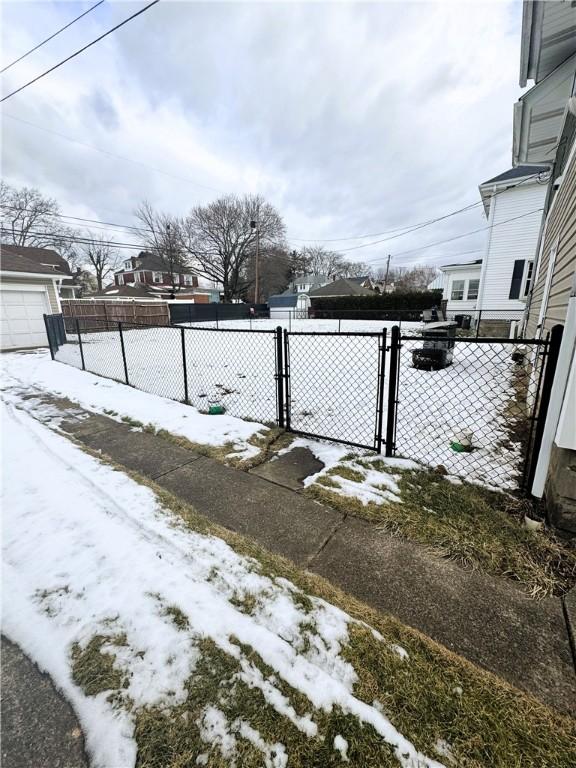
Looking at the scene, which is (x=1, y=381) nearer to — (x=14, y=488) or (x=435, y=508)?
(x=14, y=488)

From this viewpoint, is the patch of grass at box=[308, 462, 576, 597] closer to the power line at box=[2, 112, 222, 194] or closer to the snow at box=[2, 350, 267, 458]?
the snow at box=[2, 350, 267, 458]

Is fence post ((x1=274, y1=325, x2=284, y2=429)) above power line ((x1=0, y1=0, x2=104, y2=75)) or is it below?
below

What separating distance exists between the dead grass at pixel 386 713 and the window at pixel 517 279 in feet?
49.0

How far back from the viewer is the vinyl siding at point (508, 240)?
11812 millimetres

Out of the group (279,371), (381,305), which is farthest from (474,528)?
(381,305)

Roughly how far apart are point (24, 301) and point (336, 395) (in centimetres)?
1351

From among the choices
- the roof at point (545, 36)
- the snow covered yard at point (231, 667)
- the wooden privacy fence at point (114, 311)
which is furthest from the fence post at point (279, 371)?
the wooden privacy fence at point (114, 311)

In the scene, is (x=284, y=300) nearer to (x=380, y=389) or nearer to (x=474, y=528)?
(x=380, y=389)

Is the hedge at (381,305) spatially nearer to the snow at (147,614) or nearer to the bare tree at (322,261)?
the snow at (147,614)

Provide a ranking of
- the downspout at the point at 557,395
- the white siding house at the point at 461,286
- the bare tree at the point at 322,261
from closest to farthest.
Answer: the downspout at the point at 557,395 → the white siding house at the point at 461,286 → the bare tree at the point at 322,261

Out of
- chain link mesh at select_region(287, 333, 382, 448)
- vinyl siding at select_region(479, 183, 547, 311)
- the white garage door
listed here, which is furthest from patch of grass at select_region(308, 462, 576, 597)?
the white garage door

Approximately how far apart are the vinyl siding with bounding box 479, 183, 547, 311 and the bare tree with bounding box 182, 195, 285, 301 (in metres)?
22.7

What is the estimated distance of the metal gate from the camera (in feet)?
11.4

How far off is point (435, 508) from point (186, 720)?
1.96m
